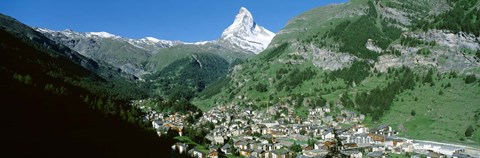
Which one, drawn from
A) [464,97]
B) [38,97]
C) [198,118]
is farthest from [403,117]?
[38,97]

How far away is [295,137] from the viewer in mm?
147375

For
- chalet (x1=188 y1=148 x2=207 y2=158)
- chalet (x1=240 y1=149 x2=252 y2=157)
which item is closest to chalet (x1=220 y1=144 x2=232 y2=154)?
chalet (x1=240 y1=149 x2=252 y2=157)

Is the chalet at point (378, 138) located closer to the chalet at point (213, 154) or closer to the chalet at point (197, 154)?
the chalet at point (213, 154)

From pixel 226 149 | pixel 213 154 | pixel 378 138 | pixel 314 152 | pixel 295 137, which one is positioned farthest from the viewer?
pixel 295 137

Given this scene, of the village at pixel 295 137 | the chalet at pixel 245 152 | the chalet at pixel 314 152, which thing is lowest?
the chalet at pixel 245 152

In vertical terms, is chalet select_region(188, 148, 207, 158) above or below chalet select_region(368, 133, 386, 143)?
below

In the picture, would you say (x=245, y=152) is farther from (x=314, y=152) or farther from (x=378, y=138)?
(x=378, y=138)

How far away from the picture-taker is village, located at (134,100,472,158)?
379 ft

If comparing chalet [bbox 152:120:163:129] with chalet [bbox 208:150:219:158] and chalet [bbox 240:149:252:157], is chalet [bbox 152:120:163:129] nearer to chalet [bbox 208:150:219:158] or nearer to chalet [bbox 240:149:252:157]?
chalet [bbox 240:149:252:157]

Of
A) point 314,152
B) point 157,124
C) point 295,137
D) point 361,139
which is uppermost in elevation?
point 157,124

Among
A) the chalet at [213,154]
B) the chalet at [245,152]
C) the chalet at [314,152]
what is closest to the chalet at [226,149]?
the chalet at [245,152]

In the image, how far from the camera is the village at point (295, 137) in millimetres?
115375

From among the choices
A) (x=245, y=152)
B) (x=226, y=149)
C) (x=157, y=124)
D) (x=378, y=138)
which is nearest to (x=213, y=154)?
(x=245, y=152)

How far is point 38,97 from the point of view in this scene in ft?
288
